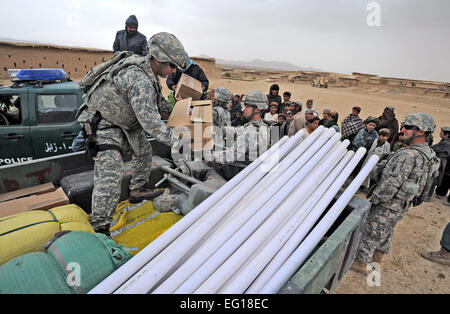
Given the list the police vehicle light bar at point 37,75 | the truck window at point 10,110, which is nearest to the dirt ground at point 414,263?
the truck window at point 10,110

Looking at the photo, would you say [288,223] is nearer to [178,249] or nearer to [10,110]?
[178,249]

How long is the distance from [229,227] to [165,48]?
171cm

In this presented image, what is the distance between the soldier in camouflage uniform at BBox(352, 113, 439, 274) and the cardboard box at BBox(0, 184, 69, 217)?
329 centimetres

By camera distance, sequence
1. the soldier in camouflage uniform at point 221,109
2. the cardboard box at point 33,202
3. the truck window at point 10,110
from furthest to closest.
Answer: the soldier in camouflage uniform at point 221,109 < the truck window at point 10,110 < the cardboard box at point 33,202

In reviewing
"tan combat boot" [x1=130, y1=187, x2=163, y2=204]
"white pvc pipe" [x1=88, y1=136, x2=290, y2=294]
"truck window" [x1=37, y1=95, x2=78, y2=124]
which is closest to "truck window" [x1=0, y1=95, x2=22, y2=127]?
"truck window" [x1=37, y1=95, x2=78, y2=124]

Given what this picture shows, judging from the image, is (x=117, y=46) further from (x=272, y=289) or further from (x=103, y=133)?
(x=272, y=289)

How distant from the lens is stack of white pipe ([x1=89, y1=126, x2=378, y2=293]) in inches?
49.6

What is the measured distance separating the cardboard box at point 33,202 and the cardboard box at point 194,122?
129 cm

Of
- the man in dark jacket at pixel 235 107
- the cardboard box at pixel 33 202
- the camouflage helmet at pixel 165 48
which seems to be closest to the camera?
the cardboard box at pixel 33 202

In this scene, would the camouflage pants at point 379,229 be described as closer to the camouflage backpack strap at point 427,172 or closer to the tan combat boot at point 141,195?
the camouflage backpack strap at point 427,172

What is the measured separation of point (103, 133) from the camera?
93.5 inches

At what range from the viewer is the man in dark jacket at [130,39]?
500cm
